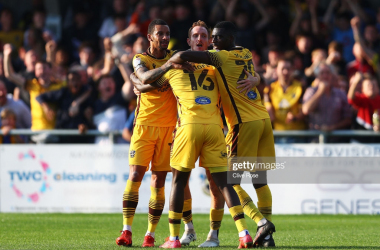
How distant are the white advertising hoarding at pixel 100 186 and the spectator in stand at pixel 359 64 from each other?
262 cm

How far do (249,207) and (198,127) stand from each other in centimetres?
102

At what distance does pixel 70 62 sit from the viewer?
14.7 meters

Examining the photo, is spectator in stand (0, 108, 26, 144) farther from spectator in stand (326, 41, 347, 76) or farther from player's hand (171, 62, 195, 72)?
spectator in stand (326, 41, 347, 76)

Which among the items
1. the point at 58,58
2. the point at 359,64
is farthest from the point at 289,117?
the point at 58,58

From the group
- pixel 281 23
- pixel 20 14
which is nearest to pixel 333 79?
pixel 281 23

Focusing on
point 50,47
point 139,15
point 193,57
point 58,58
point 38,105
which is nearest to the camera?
point 193,57

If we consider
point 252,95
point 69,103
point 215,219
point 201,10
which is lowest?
point 215,219

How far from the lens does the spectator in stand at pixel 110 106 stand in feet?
39.5

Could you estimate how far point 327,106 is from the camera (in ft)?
37.4

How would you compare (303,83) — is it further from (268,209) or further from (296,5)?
(268,209)

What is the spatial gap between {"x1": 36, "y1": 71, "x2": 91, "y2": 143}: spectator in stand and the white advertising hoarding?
69 cm

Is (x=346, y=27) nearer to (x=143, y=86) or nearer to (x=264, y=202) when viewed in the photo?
(x=264, y=202)

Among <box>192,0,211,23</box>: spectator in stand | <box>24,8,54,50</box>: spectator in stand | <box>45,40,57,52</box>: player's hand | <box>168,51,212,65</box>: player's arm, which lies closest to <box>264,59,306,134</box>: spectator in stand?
<box>192,0,211,23</box>: spectator in stand

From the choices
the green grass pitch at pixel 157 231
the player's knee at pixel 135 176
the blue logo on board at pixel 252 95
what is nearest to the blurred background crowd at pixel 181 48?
the green grass pitch at pixel 157 231
